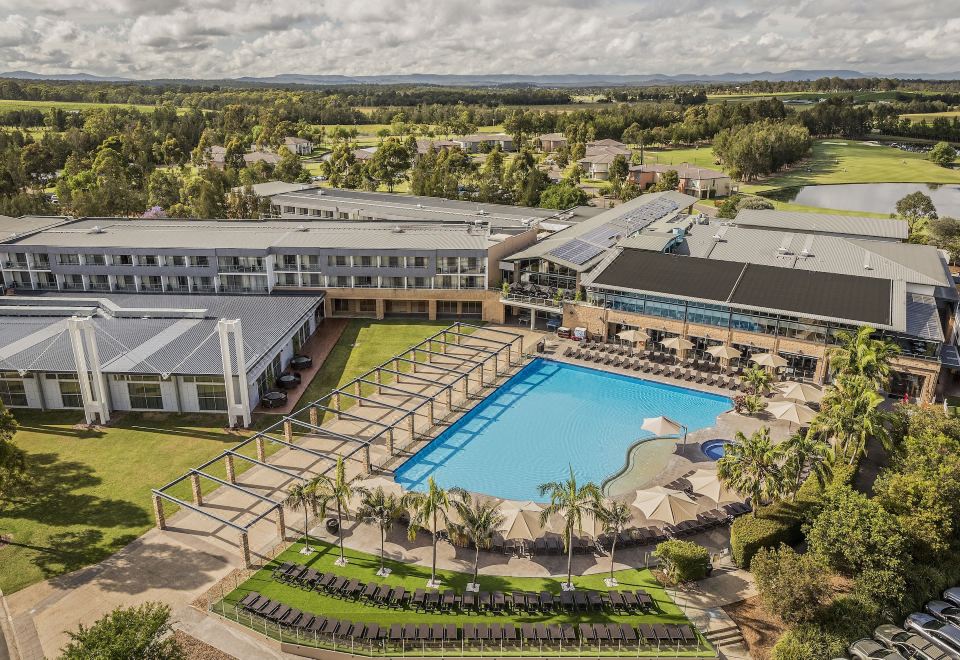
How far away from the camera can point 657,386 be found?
47250mm

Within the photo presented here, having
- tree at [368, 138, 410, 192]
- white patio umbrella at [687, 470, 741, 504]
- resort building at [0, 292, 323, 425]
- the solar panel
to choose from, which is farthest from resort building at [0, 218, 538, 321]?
tree at [368, 138, 410, 192]

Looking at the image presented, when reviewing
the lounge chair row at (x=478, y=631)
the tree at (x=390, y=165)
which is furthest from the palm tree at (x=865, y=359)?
the tree at (x=390, y=165)

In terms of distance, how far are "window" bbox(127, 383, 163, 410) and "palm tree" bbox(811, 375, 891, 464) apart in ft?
132

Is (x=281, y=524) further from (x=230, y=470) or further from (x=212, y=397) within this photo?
(x=212, y=397)

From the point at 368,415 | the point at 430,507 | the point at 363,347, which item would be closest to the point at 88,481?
the point at 368,415

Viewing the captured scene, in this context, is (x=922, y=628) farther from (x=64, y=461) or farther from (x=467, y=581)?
(x=64, y=461)

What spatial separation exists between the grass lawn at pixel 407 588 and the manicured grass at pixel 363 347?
53.6 ft

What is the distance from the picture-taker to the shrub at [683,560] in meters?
27.1

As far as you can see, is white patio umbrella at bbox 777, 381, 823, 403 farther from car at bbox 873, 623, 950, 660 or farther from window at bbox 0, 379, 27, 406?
window at bbox 0, 379, 27, 406

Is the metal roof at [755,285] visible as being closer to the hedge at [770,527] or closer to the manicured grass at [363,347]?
the manicured grass at [363,347]

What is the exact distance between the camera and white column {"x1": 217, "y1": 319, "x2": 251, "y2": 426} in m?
38.8

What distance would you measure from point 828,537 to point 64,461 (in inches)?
1589

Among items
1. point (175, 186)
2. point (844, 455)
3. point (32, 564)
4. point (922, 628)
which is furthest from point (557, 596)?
point (175, 186)

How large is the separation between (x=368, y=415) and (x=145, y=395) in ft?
49.0
